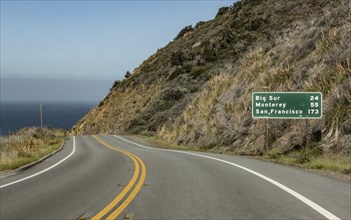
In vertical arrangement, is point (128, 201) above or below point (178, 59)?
below

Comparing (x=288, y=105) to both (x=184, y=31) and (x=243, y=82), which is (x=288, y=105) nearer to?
(x=243, y=82)

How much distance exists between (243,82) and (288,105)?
11.5m

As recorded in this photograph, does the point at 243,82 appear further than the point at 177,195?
Yes

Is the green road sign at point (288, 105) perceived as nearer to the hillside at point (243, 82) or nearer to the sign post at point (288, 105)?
the sign post at point (288, 105)

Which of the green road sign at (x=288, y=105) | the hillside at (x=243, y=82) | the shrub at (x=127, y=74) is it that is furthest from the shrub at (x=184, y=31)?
the green road sign at (x=288, y=105)

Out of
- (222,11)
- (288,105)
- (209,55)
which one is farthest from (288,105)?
(222,11)

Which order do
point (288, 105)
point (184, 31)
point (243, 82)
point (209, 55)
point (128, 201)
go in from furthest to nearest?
1. point (184, 31)
2. point (209, 55)
3. point (243, 82)
4. point (288, 105)
5. point (128, 201)

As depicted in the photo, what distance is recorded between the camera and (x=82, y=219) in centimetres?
726

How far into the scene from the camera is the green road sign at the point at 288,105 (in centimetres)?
1848

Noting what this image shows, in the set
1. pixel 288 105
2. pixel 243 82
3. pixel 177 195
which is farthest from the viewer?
pixel 243 82

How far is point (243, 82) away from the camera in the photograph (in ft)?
101

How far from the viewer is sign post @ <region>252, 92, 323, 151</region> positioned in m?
18.5

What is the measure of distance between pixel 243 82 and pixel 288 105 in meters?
11.5

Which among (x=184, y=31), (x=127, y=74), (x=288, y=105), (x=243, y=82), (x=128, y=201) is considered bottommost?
(x=128, y=201)
